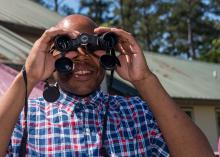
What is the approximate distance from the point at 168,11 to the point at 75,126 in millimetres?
45670

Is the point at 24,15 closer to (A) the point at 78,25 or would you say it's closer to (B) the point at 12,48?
(B) the point at 12,48

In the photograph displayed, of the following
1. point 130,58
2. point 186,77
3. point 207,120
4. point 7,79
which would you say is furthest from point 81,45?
point 186,77

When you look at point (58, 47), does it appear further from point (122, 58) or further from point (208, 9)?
point (208, 9)

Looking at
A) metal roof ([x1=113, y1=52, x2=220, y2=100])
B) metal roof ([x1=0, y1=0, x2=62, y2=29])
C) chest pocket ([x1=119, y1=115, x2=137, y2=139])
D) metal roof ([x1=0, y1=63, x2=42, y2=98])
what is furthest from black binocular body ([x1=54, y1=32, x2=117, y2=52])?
metal roof ([x1=113, y1=52, x2=220, y2=100])

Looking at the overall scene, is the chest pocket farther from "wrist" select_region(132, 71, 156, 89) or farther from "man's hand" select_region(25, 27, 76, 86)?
"man's hand" select_region(25, 27, 76, 86)

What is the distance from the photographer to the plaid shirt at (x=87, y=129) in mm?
2295

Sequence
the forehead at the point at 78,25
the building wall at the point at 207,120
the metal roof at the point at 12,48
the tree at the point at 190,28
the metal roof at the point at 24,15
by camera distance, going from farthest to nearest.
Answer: the tree at the point at 190,28
the building wall at the point at 207,120
the metal roof at the point at 24,15
the metal roof at the point at 12,48
the forehead at the point at 78,25

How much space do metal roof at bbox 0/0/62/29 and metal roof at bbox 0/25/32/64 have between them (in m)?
2.29

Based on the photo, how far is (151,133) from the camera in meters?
2.46

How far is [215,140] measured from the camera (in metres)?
18.1

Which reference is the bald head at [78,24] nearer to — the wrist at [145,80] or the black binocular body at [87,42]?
the black binocular body at [87,42]

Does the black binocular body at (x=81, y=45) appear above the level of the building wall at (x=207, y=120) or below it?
above

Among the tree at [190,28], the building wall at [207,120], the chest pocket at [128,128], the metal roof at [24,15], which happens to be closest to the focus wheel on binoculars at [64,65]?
the chest pocket at [128,128]

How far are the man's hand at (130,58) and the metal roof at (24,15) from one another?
27.4ft
